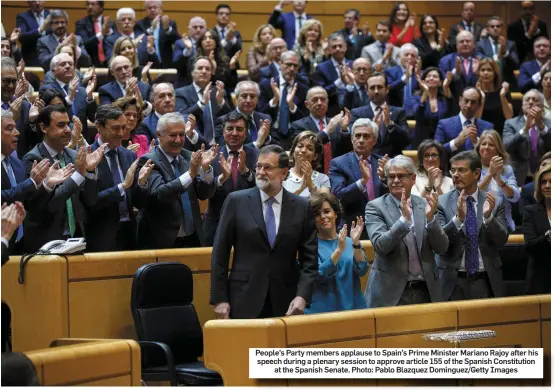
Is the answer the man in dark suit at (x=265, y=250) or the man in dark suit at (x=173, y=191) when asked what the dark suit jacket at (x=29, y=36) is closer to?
the man in dark suit at (x=173, y=191)

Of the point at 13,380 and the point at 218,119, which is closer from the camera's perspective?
the point at 13,380

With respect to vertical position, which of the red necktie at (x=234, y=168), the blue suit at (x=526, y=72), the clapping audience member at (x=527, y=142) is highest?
the blue suit at (x=526, y=72)

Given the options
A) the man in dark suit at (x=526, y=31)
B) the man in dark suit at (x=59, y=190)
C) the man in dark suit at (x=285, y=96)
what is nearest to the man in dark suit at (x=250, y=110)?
the man in dark suit at (x=285, y=96)

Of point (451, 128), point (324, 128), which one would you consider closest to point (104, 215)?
point (324, 128)

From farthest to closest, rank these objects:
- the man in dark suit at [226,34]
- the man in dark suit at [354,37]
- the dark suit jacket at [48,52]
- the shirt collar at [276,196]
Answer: the man in dark suit at [354,37], the man in dark suit at [226,34], the dark suit jacket at [48,52], the shirt collar at [276,196]

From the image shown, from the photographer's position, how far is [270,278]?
14.9 feet

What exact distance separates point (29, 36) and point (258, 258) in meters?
4.30

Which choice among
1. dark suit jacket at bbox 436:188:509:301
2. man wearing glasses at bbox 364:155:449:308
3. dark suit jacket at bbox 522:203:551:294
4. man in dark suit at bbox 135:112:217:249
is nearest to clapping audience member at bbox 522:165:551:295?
dark suit jacket at bbox 522:203:551:294

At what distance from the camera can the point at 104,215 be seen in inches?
203

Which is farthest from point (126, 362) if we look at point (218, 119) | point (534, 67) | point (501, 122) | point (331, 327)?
point (534, 67)

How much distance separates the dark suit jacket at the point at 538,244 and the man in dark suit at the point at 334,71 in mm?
2537

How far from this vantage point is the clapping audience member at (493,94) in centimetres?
798

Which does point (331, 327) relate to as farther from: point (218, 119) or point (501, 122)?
point (501, 122)

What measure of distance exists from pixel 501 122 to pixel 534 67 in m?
1.03
